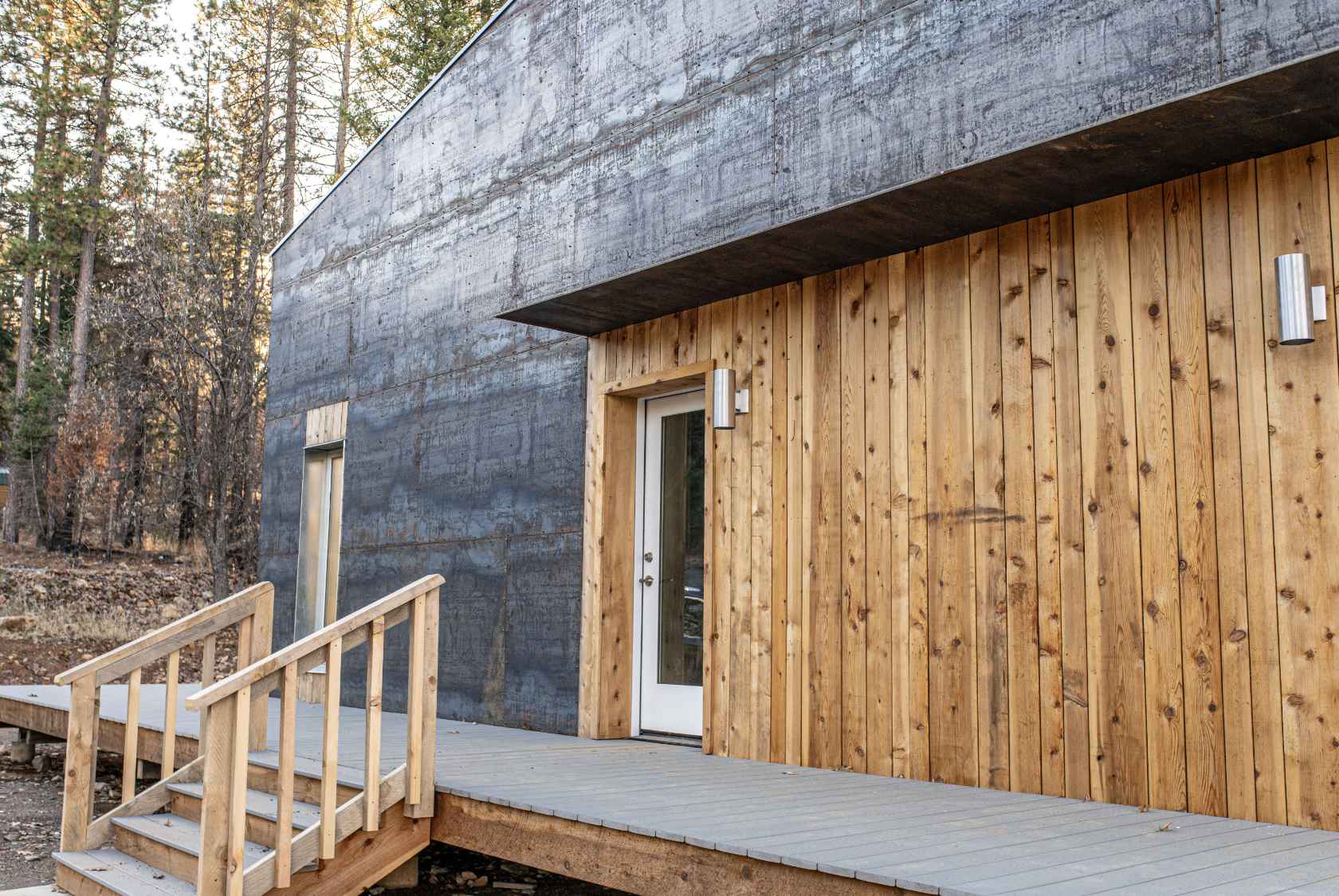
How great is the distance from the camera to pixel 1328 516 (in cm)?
335

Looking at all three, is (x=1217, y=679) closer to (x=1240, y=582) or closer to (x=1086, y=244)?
(x=1240, y=582)

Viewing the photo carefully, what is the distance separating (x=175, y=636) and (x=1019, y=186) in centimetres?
398

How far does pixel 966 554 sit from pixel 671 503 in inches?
78.8

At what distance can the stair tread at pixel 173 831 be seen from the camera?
413cm

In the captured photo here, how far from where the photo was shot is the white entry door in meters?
5.69

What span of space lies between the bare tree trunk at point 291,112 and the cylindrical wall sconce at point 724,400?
12.0 m

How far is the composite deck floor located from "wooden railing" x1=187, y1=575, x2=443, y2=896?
9.1 inches

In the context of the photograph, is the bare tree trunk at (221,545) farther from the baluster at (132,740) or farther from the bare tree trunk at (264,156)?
the baluster at (132,740)

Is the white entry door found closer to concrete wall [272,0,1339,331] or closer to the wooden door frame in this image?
the wooden door frame

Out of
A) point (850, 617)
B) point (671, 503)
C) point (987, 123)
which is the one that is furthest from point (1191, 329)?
point (671, 503)

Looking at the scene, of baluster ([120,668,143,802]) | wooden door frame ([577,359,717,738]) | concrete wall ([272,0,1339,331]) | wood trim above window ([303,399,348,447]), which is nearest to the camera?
concrete wall ([272,0,1339,331])

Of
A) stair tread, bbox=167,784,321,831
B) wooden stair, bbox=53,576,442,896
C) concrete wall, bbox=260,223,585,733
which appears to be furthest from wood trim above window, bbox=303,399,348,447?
stair tread, bbox=167,784,321,831

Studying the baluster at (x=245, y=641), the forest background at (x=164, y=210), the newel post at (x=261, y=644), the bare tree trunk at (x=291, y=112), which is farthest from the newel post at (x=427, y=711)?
the bare tree trunk at (x=291, y=112)

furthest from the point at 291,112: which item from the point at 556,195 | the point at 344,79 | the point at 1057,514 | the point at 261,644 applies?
the point at 1057,514
